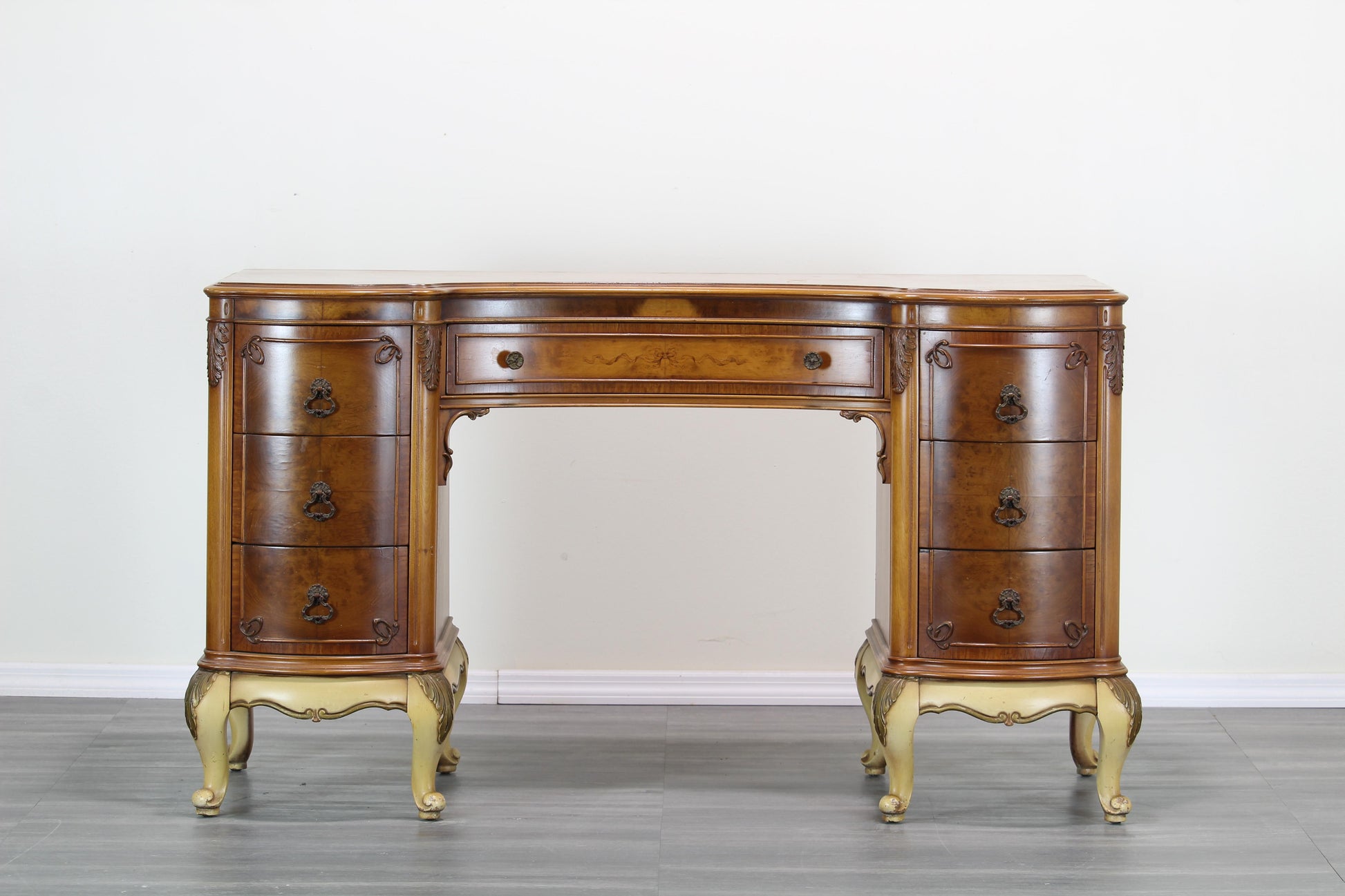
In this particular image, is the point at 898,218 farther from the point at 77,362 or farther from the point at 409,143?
the point at 77,362

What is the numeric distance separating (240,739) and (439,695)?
55 cm

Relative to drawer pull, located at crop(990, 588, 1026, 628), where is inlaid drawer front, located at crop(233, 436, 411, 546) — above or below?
above

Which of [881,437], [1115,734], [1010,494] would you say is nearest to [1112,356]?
[1010,494]

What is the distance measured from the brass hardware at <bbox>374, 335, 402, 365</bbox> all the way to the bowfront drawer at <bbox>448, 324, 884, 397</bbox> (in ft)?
Answer: 0.36

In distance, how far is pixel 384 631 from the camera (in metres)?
2.59

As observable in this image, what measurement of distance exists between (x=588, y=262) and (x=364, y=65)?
0.71 metres

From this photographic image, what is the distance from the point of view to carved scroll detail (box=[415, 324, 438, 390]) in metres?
2.55

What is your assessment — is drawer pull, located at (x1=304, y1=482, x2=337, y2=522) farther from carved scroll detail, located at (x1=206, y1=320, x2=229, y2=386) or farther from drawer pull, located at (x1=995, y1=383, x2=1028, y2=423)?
drawer pull, located at (x1=995, y1=383, x2=1028, y2=423)

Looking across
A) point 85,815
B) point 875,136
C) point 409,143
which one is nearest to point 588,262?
point 409,143

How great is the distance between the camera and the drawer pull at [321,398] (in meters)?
2.54

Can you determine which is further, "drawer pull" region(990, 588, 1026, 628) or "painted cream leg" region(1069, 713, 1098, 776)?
"painted cream leg" region(1069, 713, 1098, 776)

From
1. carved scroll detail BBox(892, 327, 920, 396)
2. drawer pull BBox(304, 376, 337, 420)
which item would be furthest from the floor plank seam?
drawer pull BBox(304, 376, 337, 420)

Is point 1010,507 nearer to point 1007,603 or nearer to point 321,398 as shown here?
point 1007,603

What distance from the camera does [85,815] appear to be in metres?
2.63
